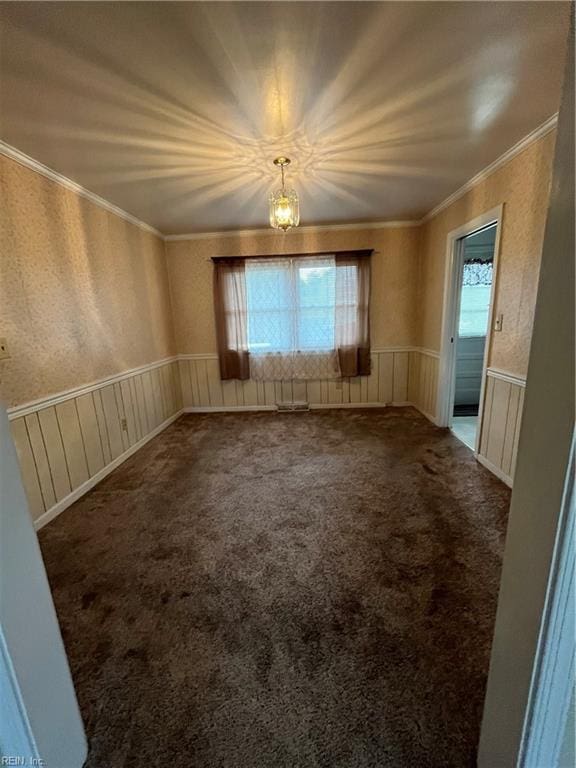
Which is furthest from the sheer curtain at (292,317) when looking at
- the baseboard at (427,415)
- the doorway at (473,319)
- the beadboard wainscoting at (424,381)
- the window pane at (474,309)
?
the window pane at (474,309)

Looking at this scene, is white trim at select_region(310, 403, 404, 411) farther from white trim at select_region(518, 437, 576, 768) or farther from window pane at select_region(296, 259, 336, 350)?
white trim at select_region(518, 437, 576, 768)

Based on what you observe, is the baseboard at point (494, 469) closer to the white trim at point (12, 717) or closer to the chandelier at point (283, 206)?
the chandelier at point (283, 206)

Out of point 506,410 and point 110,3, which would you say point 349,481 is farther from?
point 110,3

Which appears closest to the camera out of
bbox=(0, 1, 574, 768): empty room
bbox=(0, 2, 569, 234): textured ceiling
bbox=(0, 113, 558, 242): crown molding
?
bbox=(0, 1, 574, 768): empty room

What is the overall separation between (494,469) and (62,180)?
4.05m

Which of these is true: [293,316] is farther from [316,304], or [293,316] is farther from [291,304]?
[316,304]

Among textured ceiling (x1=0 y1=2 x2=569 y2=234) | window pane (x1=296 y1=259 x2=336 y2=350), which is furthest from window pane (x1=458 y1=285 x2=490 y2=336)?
A: textured ceiling (x1=0 y1=2 x2=569 y2=234)

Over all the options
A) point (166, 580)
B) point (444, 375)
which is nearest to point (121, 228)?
point (166, 580)

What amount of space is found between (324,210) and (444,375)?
2.21 m

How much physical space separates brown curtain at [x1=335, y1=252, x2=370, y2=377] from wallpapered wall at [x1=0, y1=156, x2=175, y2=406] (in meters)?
2.36

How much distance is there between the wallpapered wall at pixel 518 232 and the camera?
6.67ft

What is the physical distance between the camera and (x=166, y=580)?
164cm

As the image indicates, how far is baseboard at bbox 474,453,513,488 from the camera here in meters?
2.42

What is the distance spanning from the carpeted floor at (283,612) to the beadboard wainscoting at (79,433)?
19 centimetres
